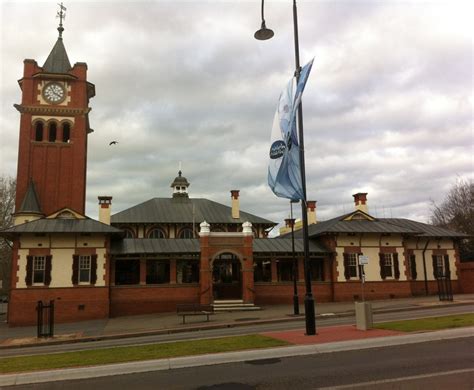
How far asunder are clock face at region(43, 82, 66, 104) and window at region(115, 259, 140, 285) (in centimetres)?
1808

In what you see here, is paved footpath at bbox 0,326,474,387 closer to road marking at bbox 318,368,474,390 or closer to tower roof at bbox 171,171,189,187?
road marking at bbox 318,368,474,390

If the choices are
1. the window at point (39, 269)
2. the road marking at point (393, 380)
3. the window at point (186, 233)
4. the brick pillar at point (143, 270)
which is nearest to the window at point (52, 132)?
the window at point (186, 233)

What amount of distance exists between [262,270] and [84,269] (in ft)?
44.6

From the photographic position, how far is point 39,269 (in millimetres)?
29312

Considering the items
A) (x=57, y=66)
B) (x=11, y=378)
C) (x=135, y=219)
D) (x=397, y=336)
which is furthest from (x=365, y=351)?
(x=57, y=66)

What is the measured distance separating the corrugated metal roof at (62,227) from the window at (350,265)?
17261 mm

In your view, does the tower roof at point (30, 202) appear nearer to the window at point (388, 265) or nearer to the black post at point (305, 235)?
the window at point (388, 265)

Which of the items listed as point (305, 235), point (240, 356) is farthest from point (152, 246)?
point (240, 356)

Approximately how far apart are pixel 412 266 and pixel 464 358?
95.2ft

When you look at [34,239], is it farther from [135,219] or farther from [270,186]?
[270,186]

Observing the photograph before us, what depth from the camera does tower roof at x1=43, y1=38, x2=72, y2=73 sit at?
4238cm

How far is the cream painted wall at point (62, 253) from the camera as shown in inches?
1151

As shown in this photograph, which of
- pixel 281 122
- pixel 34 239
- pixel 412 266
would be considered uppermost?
pixel 281 122

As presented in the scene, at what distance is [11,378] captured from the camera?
9.87m
